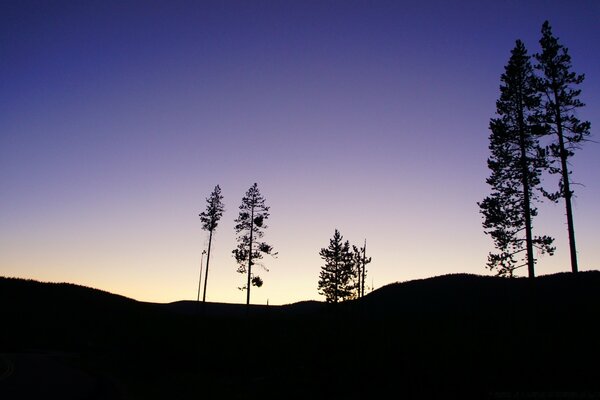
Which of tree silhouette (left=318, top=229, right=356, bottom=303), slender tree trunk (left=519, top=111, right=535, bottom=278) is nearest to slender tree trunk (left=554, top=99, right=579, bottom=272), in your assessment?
slender tree trunk (left=519, top=111, right=535, bottom=278)

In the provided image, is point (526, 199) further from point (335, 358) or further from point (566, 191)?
point (335, 358)

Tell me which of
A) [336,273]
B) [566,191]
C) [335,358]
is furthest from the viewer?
[336,273]

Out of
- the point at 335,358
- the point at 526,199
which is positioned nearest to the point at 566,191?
the point at 526,199

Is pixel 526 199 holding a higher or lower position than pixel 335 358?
higher

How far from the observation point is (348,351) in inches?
788

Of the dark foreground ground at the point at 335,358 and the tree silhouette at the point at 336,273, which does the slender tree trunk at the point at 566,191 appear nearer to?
the dark foreground ground at the point at 335,358

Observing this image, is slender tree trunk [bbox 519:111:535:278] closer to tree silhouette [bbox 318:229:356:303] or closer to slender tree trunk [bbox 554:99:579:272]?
slender tree trunk [bbox 554:99:579:272]

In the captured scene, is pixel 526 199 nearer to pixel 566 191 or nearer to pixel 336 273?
pixel 566 191

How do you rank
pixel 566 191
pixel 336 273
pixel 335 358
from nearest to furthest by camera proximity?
pixel 335 358 < pixel 566 191 < pixel 336 273

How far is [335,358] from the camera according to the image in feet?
62.6

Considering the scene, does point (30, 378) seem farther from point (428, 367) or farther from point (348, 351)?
point (428, 367)

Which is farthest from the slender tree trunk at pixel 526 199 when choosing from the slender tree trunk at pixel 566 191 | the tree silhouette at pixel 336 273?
the tree silhouette at pixel 336 273

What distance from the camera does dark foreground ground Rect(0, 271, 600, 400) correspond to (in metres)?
13.8

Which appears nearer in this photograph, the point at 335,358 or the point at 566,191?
the point at 335,358
